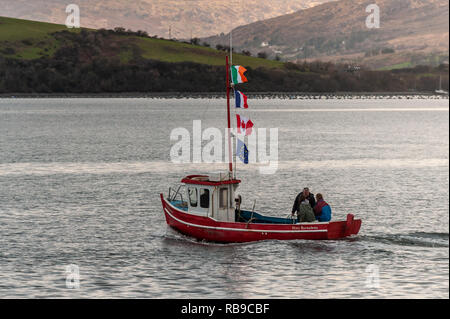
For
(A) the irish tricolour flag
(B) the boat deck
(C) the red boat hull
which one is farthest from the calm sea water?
(A) the irish tricolour flag

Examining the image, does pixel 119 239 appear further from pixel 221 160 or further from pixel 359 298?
pixel 221 160

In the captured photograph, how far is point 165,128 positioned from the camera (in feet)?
603

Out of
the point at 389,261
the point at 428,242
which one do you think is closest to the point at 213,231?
the point at 389,261

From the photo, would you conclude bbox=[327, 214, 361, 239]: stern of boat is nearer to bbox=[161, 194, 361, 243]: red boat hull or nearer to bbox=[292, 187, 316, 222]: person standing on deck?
bbox=[161, 194, 361, 243]: red boat hull

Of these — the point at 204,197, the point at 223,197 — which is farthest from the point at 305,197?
the point at 204,197

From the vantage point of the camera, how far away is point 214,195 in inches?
1727

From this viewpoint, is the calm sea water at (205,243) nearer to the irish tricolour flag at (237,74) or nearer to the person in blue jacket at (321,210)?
the person in blue jacket at (321,210)

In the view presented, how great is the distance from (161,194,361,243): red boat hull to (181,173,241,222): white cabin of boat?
2.24 ft

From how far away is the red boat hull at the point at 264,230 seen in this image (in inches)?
1686

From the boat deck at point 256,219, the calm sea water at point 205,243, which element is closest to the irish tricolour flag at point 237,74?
the boat deck at point 256,219

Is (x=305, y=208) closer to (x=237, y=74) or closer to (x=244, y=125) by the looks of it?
(x=244, y=125)

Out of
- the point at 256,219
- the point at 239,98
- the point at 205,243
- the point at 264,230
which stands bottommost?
the point at 205,243

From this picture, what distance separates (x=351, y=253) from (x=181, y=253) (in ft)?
34.1

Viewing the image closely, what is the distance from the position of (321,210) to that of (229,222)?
5.76m
